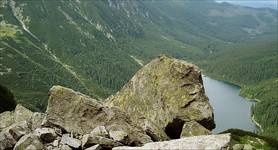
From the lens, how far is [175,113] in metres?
54.3

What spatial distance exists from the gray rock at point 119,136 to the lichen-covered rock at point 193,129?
1004 cm

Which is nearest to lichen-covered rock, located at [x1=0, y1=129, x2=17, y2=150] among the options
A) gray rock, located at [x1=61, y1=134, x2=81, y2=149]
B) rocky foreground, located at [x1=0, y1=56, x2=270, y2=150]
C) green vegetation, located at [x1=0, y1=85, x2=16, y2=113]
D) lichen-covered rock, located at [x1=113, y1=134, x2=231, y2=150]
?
rocky foreground, located at [x1=0, y1=56, x2=270, y2=150]

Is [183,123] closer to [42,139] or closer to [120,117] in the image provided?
[120,117]

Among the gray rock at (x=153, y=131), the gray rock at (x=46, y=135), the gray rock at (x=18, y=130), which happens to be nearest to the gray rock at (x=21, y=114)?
the gray rock at (x=18, y=130)

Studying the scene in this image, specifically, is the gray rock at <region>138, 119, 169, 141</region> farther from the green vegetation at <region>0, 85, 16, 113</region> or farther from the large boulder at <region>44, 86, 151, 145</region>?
the green vegetation at <region>0, 85, 16, 113</region>

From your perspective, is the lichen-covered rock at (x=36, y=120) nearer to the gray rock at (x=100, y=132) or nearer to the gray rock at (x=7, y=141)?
the gray rock at (x=7, y=141)

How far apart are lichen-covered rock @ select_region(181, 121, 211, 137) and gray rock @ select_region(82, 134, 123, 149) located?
1168cm

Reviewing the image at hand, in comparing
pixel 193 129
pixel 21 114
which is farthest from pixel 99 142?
pixel 21 114

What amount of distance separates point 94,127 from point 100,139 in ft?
18.7

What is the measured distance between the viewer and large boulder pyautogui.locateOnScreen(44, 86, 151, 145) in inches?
1758

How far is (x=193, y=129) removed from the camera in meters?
50.3

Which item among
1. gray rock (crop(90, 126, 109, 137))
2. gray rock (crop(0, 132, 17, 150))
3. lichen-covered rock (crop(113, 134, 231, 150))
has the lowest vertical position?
gray rock (crop(0, 132, 17, 150))

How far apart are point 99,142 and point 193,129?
1405 centimetres

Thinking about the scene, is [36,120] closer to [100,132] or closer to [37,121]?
[37,121]
